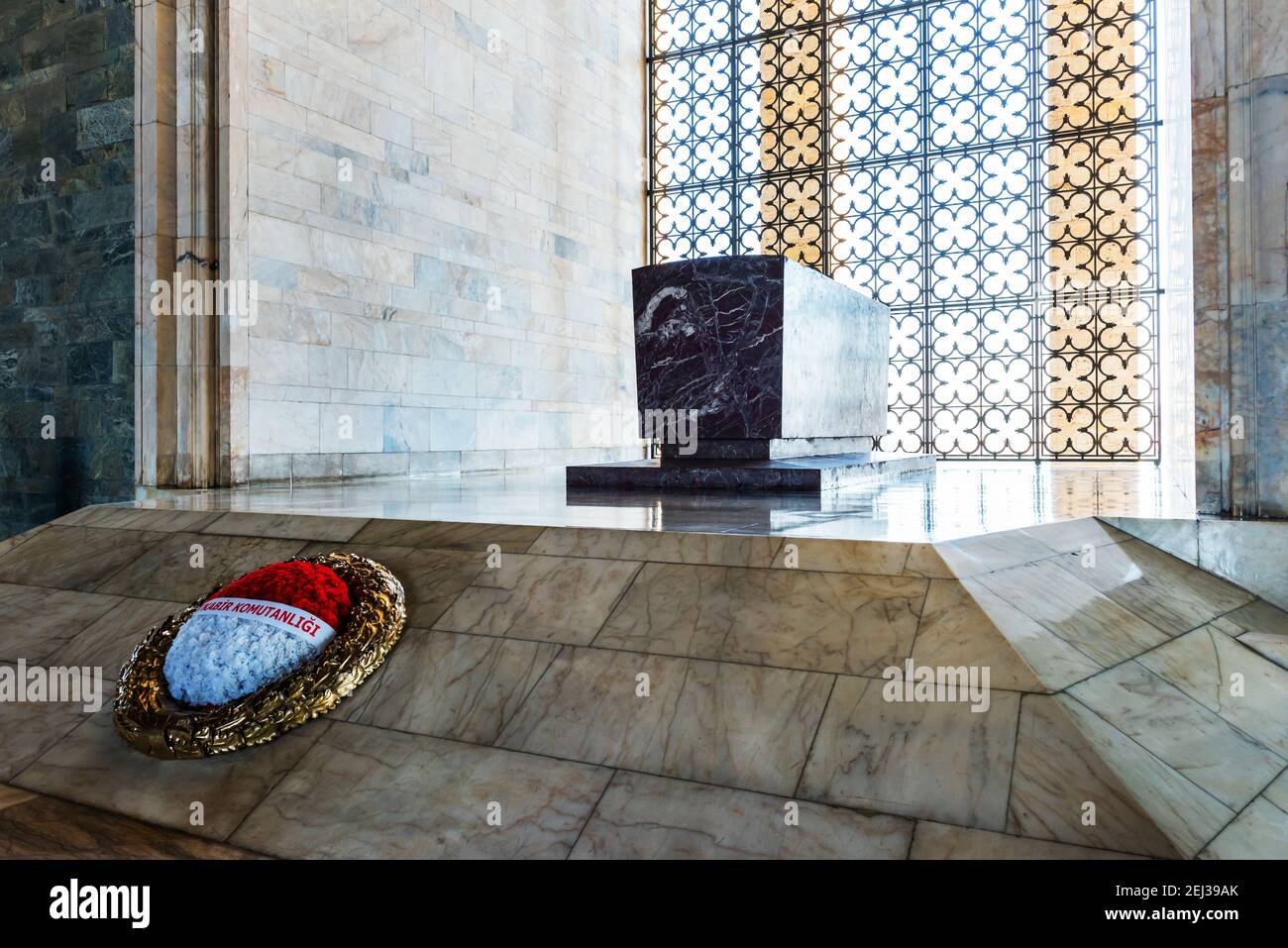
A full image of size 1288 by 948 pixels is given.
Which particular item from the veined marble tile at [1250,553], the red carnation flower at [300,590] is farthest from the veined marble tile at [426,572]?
the veined marble tile at [1250,553]

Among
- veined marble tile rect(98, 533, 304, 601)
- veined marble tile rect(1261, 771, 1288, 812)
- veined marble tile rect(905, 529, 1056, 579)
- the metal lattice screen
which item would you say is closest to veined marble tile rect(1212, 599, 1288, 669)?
veined marble tile rect(905, 529, 1056, 579)

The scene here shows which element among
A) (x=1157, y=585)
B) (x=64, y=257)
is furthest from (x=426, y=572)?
(x=64, y=257)

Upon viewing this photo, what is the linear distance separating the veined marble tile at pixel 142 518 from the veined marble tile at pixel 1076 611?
3407mm

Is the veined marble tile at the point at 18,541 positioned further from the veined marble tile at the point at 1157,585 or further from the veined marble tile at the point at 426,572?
the veined marble tile at the point at 1157,585

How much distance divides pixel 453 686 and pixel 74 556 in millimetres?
2535

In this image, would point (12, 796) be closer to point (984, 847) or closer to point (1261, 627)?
point (984, 847)

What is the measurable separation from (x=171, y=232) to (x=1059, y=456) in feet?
27.2

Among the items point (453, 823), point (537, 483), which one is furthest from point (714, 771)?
point (537, 483)

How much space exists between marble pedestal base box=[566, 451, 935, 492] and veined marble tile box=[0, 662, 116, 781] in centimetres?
334

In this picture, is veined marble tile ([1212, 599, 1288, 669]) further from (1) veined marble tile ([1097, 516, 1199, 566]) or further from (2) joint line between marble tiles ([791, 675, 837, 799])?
(2) joint line between marble tiles ([791, 675, 837, 799])

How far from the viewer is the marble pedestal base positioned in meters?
5.48

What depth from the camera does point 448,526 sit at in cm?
371

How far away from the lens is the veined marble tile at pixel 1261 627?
10.5ft
